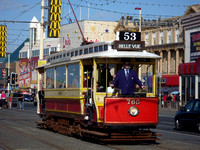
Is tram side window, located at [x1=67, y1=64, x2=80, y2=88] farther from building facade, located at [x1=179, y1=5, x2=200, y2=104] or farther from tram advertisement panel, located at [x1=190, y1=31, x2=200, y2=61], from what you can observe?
tram advertisement panel, located at [x1=190, y1=31, x2=200, y2=61]

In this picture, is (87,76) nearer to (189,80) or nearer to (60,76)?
(60,76)

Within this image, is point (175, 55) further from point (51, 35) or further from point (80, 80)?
point (80, 80)

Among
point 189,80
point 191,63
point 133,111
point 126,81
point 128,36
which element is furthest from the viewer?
point 189,80

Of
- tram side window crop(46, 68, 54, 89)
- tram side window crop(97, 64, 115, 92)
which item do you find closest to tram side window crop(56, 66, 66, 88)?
tram side window crop(46, 68, 54, 89)

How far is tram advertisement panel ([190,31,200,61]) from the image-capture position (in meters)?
54.3

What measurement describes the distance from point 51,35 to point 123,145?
23544 mm

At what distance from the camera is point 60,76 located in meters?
18.8

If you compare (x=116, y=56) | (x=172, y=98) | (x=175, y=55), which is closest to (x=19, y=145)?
(x=116, y=56)

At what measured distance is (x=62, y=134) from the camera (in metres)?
19.1

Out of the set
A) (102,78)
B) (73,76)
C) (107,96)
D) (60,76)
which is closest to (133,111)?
(107,96)

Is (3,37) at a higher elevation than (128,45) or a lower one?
higher

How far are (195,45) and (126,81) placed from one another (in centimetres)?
4132

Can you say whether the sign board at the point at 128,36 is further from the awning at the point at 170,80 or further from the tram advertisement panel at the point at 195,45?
the awning at the point at 170,80

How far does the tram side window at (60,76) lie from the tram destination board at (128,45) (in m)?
3.41
